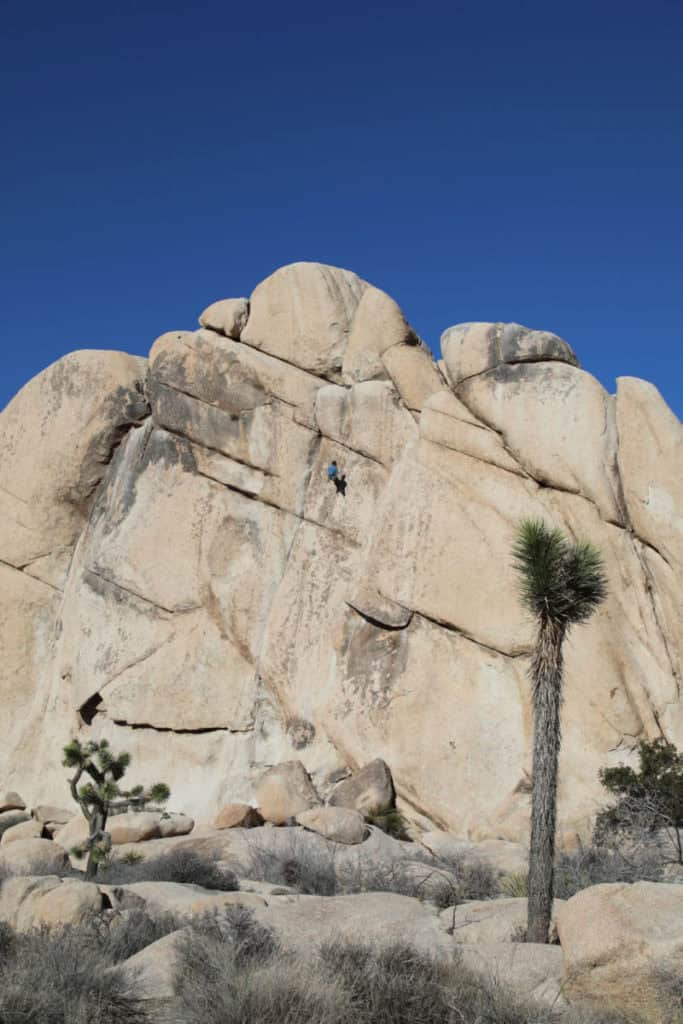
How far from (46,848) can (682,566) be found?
13.9 metres

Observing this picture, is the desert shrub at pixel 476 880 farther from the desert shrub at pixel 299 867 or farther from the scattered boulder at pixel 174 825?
the scattered boulder at pixel 174 825

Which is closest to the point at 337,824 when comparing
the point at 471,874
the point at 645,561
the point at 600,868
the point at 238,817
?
the point at 238,817

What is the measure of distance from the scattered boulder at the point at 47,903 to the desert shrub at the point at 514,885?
615 cm

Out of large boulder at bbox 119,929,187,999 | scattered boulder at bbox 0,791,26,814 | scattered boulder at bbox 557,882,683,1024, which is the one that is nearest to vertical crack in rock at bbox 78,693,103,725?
scattered boulder at bbox 0,791,26,814

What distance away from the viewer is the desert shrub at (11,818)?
23.8m

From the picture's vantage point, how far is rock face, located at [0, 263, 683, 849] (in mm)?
21797

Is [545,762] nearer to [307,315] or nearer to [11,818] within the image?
[11,818]

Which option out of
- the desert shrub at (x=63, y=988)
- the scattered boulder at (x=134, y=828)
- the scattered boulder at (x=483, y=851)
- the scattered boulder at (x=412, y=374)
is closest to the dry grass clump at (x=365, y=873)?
the scattered boulder at (x=483, y=851)

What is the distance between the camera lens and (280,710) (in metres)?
24.5

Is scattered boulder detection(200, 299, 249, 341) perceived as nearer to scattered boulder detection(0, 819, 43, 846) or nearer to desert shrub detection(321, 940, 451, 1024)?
scattered boulder detection(0, 819, 43, 846)

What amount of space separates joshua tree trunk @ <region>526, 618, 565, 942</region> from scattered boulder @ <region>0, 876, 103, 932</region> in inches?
184

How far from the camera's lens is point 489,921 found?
1137cm

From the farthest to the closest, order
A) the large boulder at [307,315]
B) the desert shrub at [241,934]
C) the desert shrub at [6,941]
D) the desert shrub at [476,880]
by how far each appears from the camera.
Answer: the large boulder at [307,315], the desert shrub at [476,880], the desert shrub at [6,941], the desert shrub at [241,934]

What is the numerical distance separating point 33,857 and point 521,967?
9975 mm
